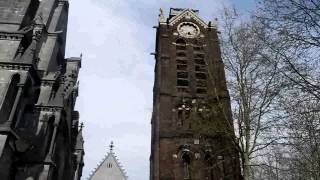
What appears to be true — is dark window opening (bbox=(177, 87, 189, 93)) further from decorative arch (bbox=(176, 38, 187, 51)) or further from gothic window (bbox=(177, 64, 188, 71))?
decorative arch (bbox=(176, 38, 187, 51))

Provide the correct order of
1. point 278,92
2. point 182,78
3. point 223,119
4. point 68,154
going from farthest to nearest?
point 182,78, point 68,154, point 223,119, point 278,92

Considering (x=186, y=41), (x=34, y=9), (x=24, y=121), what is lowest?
(x=24, y=121)

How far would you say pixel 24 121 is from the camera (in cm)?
2016

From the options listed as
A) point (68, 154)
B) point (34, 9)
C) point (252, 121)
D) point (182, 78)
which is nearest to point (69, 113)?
point (68, 154)

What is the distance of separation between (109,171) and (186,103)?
2232 cm

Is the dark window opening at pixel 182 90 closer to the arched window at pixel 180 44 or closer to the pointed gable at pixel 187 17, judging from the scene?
the arched window at pixel 180 44

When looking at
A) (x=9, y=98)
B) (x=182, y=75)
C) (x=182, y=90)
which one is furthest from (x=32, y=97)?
(x=182, y=75)

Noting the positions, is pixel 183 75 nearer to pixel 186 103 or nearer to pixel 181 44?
pixel 181 44

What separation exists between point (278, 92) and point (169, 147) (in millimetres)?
18393

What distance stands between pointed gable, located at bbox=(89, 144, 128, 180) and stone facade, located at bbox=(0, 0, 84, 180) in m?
20.7

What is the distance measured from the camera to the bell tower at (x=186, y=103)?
20.6m

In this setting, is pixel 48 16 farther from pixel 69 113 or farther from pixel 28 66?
pixel 28 66

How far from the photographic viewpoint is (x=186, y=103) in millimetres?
32156

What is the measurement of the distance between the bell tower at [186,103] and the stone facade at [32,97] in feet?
26.0
